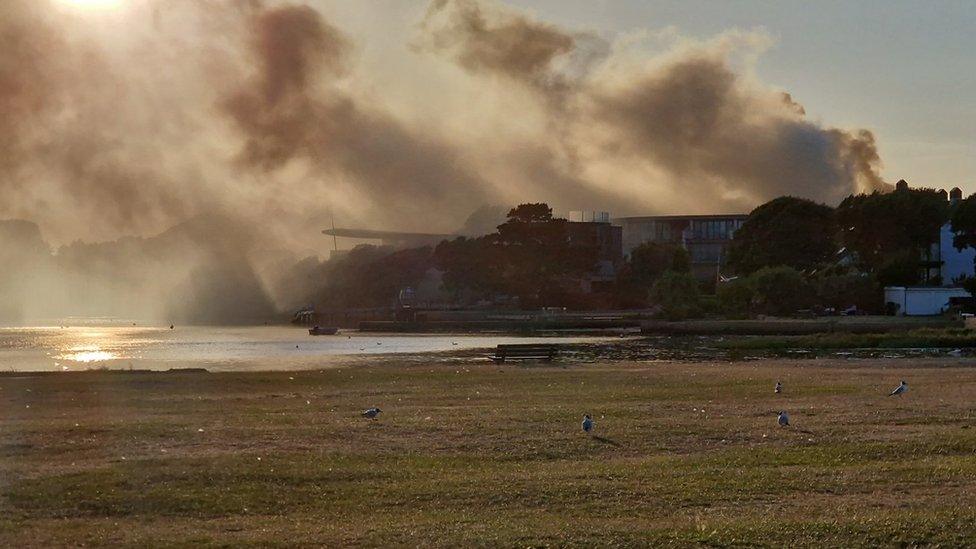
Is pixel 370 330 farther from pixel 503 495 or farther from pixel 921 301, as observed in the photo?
pixel 503 495

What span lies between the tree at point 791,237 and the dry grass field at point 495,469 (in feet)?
465

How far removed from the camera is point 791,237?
189 metres

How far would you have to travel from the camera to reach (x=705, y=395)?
4906 centimetres

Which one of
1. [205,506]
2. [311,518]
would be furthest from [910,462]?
[205,506]

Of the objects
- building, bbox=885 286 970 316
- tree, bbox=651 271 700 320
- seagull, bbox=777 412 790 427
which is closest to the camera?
seagull, bbox=777 412 790 427

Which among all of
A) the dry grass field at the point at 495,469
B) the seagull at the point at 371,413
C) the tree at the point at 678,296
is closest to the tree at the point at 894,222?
the tree at the point at 678,296

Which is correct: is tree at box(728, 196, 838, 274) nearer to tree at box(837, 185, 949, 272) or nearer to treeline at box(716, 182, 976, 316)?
treeline at box(716, 182, 976, 316)

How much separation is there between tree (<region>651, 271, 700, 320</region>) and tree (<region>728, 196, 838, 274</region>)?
933 inches

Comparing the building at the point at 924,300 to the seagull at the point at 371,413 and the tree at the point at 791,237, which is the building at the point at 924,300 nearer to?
the tree at the point at 791,237

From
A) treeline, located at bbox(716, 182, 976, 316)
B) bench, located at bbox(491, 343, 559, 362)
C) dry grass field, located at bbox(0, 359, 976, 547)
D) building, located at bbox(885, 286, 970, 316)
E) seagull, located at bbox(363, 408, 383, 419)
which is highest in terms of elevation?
treeline, located at bbox(716, 182, 976, 316)

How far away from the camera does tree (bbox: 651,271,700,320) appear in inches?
6496

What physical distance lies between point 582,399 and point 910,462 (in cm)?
1942

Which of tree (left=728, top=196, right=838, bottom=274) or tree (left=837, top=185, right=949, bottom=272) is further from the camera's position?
tree (left=728, top=196, right=838, bottom=274)

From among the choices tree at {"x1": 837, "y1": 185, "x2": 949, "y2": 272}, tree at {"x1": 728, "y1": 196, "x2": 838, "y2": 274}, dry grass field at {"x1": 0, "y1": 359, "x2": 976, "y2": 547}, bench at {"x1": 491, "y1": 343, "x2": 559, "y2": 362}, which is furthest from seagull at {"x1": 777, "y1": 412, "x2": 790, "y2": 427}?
tree at {"x1": 728, "y1": 196, "x2": 838, "y2": 274}
